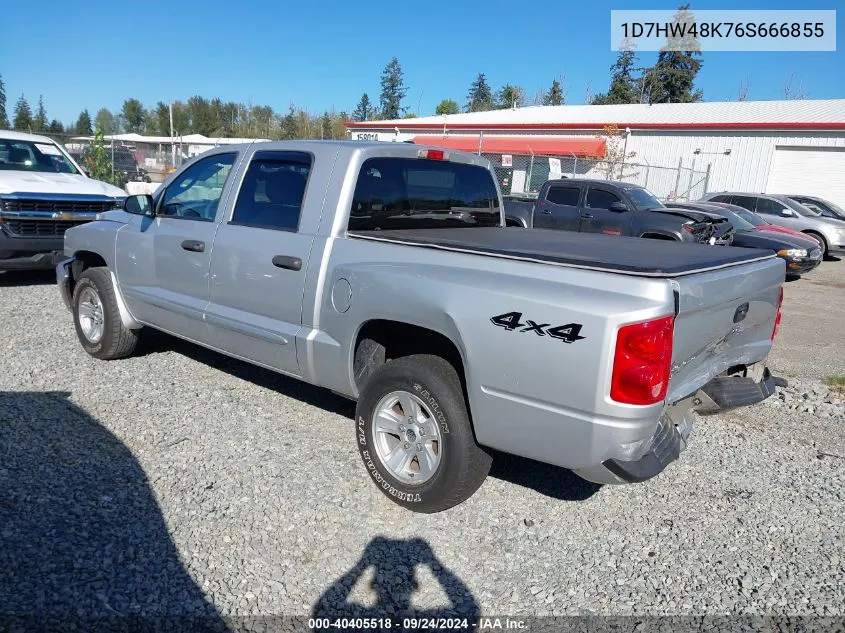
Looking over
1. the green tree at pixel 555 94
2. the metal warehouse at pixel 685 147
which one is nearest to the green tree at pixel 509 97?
the green tree at pixel 555 94

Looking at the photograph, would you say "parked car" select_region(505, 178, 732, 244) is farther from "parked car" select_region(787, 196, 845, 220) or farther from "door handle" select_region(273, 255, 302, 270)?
"door handle" select_region(273, 255, 302, 270)

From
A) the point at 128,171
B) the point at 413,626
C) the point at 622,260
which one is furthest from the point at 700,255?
the point at 128,171

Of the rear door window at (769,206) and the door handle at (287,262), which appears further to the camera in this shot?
the rear door window at (769,206)

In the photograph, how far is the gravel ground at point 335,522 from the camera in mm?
2906

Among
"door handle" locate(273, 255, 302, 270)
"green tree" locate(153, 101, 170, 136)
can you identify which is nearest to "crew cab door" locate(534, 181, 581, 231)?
"door handle" locate(273, 255, 302, 270)

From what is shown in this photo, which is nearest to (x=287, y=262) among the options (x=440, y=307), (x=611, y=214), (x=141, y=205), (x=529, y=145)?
(x=440, y=307)

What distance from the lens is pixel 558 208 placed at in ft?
44.8

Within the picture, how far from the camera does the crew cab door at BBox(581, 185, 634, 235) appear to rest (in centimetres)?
A: 1266

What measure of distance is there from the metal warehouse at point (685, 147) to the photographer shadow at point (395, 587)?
18.5 m

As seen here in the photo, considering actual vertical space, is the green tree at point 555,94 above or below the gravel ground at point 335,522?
above

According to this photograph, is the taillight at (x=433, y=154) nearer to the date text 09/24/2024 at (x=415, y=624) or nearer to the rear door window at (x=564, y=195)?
the date text 09/24/2024 at (x=415, y=624)

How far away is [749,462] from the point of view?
443 centimetres

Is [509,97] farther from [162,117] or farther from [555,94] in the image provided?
[162,117]

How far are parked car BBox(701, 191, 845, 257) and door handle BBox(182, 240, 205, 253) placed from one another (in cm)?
1686
